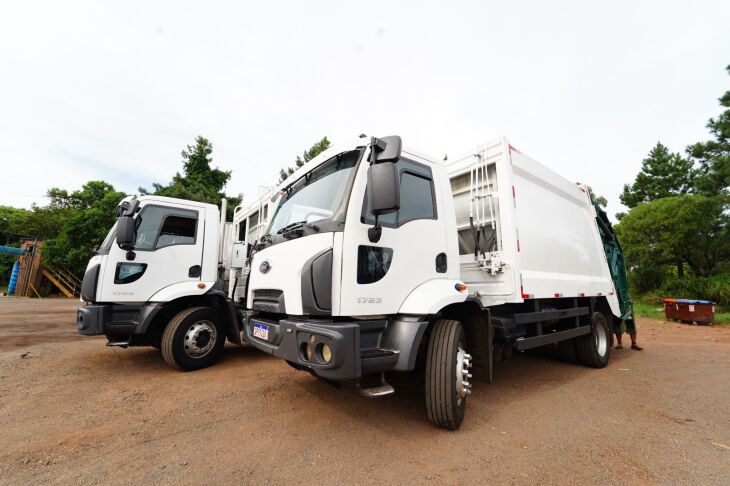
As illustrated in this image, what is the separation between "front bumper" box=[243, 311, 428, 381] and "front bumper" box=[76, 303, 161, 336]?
2.68m

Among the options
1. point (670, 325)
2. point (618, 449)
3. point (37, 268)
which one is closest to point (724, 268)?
point (670, 325)

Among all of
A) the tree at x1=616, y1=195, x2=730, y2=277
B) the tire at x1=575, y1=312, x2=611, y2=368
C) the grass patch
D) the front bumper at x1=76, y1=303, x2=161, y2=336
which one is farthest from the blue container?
the tree at x1=616, y1=195, x2=730, y2=277

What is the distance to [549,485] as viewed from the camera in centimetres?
211

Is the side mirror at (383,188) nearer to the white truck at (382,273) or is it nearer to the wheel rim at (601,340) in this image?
the white truck at (382,273)

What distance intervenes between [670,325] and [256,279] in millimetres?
15205

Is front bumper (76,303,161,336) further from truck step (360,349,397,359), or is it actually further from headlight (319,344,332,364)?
truck step (360,349,397,359)

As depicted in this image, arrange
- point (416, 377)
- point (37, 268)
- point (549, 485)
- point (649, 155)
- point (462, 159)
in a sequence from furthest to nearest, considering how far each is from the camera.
→ point (649, 155), point (37, 268), point (462, 159), point (416, 377), point (549, 485)

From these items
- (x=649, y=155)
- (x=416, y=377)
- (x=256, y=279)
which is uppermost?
(x=649, y=155)

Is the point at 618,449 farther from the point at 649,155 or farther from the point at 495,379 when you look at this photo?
the point at 649,155

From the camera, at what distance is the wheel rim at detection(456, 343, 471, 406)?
281 centimetres

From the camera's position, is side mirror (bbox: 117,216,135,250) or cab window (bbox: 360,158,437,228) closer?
cab window (bbox: 360,158,437,228)

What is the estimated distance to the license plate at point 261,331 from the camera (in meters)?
2.77

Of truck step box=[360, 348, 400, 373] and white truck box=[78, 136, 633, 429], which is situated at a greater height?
white truck box=[78, 136, 633, 429]

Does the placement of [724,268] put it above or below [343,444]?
above
